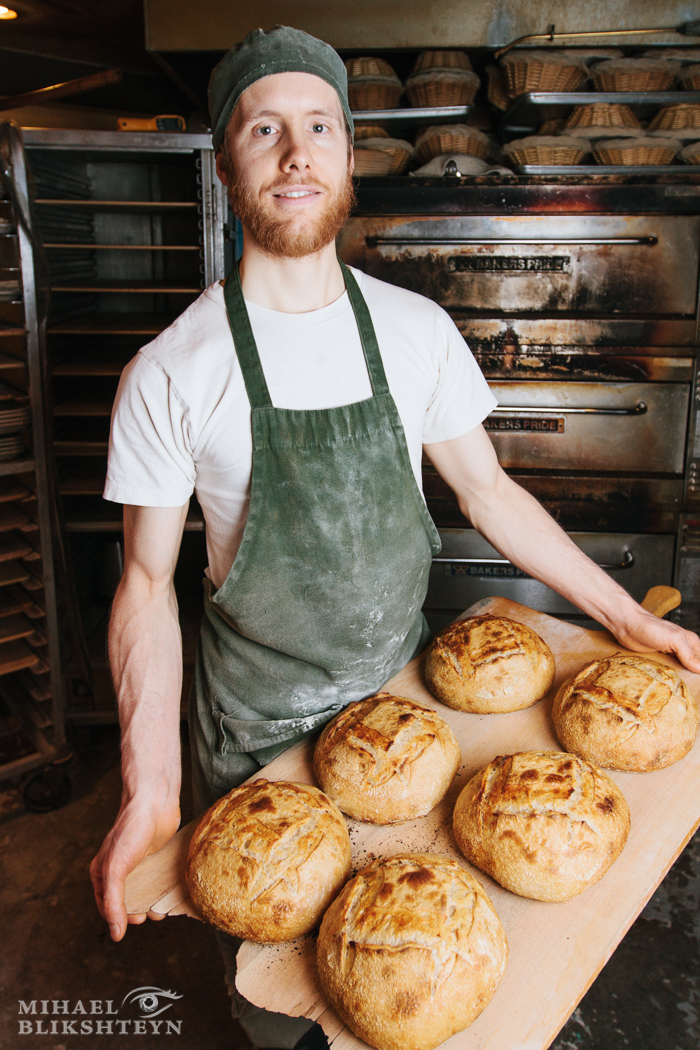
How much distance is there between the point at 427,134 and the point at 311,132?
6.12ft

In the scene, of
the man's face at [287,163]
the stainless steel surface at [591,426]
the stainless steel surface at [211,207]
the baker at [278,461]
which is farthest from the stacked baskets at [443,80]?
the man's face at [287,163]

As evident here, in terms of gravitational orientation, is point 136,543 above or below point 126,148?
below

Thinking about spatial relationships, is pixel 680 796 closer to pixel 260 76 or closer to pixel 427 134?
pixel 260 76

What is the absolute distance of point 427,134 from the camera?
307 cm

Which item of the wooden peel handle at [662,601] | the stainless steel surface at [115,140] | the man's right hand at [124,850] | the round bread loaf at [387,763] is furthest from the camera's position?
the stainless steel surface at [115,140]

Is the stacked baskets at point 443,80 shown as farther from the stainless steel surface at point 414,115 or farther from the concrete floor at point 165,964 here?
the concrete floor at point 165,964

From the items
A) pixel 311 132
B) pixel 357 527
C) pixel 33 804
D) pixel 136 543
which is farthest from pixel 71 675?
pixel 311 132

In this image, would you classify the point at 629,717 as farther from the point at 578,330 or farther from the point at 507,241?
the point at 507,241

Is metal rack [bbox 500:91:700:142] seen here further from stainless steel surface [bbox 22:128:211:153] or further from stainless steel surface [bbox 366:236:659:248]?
stainless steel surface [bbox 22:128:211:153]

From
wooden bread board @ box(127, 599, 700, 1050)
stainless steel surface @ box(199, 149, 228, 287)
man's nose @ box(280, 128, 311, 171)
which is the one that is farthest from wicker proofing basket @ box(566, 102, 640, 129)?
wooden bread board @ box(127, 599, 700, 1050)

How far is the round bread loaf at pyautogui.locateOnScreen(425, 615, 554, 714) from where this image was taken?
59.6 inches

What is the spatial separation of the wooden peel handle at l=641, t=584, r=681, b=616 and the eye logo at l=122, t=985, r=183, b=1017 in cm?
182

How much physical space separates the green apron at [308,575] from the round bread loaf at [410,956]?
19.6 inches

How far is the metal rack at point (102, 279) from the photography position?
2.68 meters
